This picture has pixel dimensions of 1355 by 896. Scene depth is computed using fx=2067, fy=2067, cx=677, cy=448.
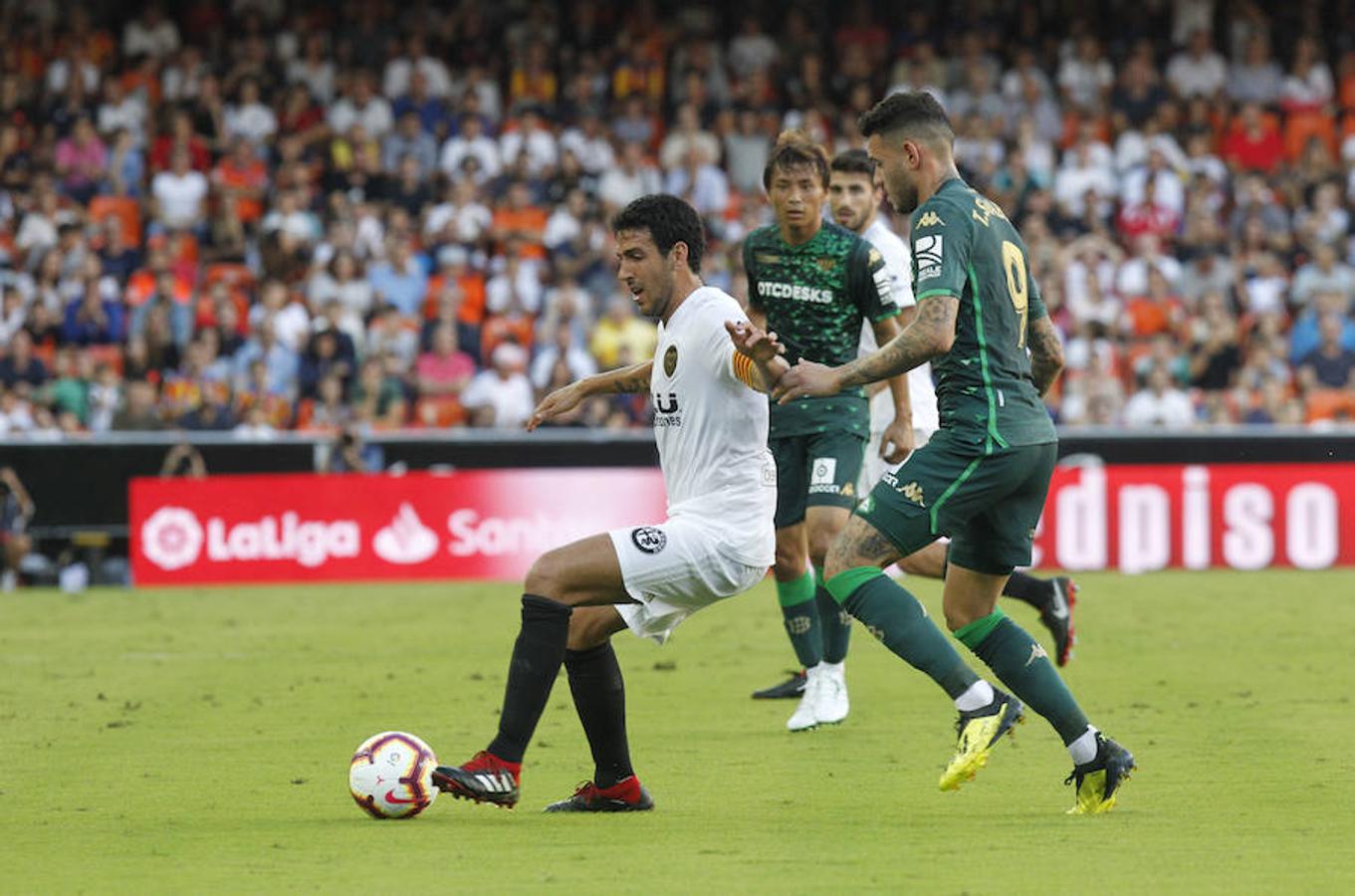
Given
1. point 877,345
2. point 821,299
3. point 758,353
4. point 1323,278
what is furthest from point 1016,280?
point 1323,278

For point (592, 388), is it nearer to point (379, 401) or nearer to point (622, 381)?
point (622, 381)

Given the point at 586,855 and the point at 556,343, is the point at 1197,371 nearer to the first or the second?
the point at 556,343

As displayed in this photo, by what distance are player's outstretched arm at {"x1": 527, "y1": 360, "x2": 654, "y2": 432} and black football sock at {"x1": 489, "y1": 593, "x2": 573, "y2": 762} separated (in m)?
0.81

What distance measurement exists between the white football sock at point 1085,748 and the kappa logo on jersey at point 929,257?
1613 mm

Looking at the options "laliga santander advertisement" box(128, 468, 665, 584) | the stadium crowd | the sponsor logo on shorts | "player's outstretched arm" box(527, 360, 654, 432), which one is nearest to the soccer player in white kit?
"player's outstretched arm" box(527, 360, 654, 432)

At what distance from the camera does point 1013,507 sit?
712cm

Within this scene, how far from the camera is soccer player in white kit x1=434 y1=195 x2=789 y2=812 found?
6840mm

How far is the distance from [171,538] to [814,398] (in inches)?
400

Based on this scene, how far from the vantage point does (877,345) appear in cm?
984

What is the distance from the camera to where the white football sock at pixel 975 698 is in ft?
22.3

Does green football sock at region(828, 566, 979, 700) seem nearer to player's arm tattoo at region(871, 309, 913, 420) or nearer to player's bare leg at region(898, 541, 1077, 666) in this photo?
player's arm tattoo at region(871, 309, 913, 420)

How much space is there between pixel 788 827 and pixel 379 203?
18027 mm

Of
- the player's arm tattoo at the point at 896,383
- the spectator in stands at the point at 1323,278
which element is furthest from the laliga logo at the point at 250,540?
the spectator in stands at the point at 1323,278

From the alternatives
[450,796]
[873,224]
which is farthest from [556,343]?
[450,796]
